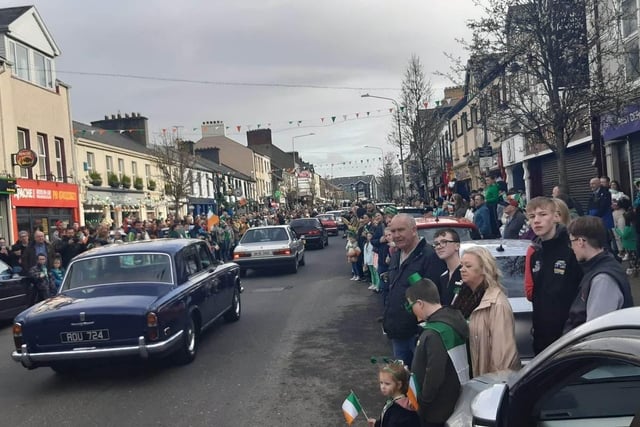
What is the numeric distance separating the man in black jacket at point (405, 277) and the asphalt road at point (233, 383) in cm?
95

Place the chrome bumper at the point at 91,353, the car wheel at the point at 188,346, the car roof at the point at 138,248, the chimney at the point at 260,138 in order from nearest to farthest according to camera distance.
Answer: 1. the chrome bumper at the point at 91,353
2. the car wheel at the point at 188,346
3. the car roof at the point at 138,248
4. the chimney at the point at 260,138

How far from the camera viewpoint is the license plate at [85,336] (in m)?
6.68

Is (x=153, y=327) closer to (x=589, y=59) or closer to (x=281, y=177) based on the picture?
(x=589, y=59)

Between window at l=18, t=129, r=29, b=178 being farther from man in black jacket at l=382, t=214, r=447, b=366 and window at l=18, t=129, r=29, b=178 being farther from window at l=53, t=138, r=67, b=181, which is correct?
man in black jacket at l=382, t=214, r=447, b=366

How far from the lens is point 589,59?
12.3m

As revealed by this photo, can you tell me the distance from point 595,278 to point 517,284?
2.18 m

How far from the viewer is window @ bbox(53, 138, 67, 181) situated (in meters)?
25.6

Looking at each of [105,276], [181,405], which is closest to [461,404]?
[181,405]

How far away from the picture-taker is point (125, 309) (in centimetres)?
673

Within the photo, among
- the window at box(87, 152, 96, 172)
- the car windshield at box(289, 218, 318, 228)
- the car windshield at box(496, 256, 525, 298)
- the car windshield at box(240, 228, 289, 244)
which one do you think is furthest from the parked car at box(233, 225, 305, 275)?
the window at box(87, 152, 96, 172)

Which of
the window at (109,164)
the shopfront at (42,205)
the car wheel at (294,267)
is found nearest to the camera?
the car wheel at (294,267)

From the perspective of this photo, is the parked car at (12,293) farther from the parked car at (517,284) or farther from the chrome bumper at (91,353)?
the parked car at (517,284)

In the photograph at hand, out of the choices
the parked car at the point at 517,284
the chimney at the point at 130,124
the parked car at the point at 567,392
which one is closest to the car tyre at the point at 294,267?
the parked car at the point at 517,284

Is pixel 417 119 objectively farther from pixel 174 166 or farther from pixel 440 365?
pixel 440 365
